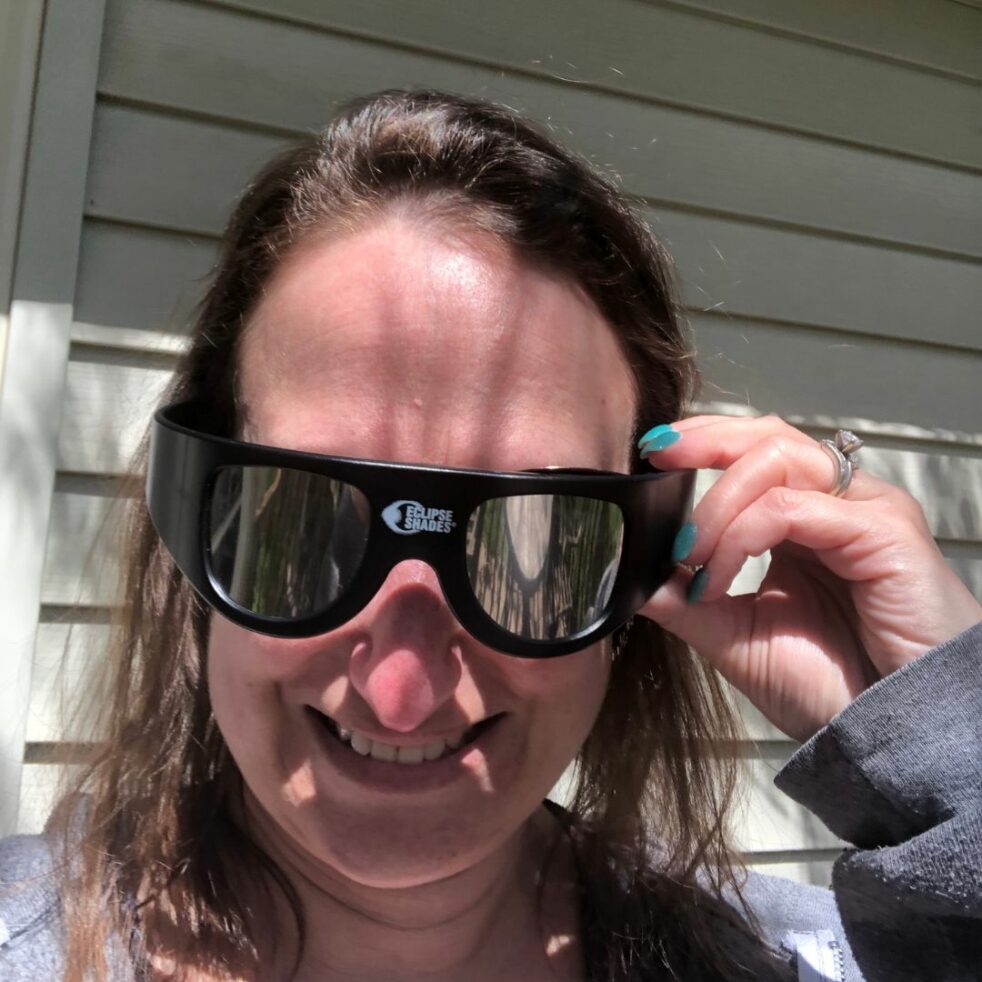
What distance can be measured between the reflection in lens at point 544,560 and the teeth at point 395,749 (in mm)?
168

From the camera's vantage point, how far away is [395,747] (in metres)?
1.02

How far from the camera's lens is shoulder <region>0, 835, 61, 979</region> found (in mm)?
1033

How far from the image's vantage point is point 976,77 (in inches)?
109

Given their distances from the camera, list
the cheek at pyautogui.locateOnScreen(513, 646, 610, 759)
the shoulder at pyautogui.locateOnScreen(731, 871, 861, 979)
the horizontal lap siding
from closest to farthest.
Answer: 1. the cheek at pyautogui.locateOnScreen(513, 646, 610, 759)
2. the shoulder at pyautogui.locateOnScreen(731, 871, 861, 979)
3. the horizontal lap siding

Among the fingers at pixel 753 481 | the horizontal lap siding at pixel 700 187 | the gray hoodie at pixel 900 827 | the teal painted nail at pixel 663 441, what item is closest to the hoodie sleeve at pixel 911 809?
the gray hoodie at pixel 900 827

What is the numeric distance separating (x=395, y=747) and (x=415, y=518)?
0.94 ft

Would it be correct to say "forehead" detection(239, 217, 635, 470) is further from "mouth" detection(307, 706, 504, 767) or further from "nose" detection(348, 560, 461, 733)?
"mouth" detection(307, 706, 504, 767)

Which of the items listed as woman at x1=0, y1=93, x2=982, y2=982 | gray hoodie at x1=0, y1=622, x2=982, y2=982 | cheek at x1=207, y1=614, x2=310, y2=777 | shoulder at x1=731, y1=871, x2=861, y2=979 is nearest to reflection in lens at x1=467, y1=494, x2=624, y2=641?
woman at x1=0, y1=93, x2=982, y2=982

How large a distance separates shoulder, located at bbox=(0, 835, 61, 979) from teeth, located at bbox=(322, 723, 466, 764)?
451mm

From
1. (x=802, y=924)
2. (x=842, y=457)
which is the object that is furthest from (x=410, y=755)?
(x=802, y=924)

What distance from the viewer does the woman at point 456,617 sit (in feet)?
3.22

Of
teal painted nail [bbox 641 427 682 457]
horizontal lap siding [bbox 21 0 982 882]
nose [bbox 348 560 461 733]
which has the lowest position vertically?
nose [bbox 348 560 461 733]

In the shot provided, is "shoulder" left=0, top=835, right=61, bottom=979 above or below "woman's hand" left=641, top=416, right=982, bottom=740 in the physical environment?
below

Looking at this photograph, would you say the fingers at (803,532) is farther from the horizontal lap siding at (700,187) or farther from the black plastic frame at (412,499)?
the horizontal lap siding at (700,187)
